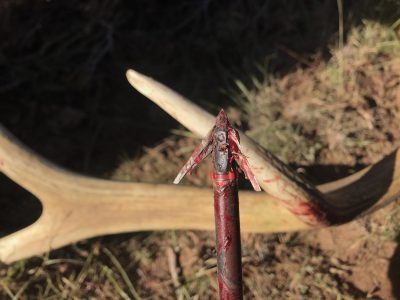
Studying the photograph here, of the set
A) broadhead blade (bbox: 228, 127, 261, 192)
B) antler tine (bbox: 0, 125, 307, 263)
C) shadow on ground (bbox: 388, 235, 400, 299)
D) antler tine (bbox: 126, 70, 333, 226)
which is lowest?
broadhead blade (bbox: 228, 127, 261, 192)

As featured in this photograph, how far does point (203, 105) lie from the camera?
2697mm

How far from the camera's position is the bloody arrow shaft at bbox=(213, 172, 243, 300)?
3.80ft

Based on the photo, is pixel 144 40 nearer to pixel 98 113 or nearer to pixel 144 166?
pixel 98 113

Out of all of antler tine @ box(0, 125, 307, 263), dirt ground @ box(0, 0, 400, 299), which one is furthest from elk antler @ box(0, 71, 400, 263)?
dirt ground @ box(0, 0, 400, 299)

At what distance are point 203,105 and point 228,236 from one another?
1.55 m

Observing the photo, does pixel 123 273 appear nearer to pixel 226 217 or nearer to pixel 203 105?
pixel 203 105

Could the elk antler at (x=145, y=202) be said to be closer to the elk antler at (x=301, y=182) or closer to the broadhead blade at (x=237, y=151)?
the elk antler at (x=301, y=182)

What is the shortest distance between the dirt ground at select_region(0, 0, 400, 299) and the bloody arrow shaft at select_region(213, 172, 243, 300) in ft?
3.04

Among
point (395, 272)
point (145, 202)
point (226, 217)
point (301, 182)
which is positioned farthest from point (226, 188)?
point (395, 272)

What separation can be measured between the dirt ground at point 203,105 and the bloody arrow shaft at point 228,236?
36.5 inches

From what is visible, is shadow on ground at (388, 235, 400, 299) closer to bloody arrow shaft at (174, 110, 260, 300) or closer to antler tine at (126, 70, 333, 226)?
antler tine at (126, 70, 333, 226)

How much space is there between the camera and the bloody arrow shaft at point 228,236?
1.16 metres

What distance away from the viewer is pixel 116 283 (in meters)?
2.21

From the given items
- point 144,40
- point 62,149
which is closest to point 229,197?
point 62,149
